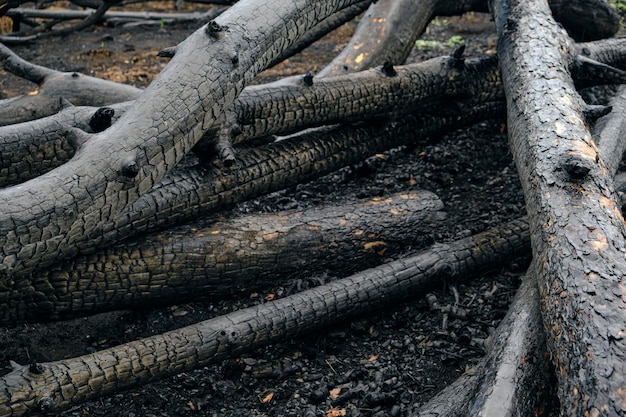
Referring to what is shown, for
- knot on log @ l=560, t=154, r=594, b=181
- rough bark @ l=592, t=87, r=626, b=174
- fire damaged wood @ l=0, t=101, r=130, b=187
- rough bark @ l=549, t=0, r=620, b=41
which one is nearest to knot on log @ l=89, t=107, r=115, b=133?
fire damaged wood @ l=0, t=101, r=130, b=187

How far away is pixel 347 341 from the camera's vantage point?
4234mm

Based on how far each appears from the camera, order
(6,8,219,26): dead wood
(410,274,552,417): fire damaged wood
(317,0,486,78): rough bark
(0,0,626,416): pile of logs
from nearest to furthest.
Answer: (410,274,552,417): fire damaged wood → (0,0,626,416): pile of logs → (317,0,486,78): rough bark → (6,8,219,26): dead wood

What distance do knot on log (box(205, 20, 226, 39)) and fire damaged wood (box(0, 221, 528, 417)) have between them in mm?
1532

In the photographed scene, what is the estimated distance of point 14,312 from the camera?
377cm

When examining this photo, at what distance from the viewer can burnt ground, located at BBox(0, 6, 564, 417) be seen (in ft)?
12.4

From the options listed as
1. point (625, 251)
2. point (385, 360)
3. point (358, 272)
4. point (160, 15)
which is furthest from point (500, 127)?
point (160, 15)

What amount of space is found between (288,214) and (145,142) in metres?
1.47

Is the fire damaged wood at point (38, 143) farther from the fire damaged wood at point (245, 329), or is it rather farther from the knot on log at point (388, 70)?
the knot on log at point (388, 70)

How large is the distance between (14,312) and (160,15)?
21.8ft

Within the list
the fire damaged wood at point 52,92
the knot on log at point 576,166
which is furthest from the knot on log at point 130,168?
the knot on log at point 576,166

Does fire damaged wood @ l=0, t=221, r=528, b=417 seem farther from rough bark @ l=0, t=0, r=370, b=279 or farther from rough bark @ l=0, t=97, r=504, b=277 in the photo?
rough bark @ l=0, t=97, r=504, b=277

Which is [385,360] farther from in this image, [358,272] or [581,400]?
[581,400]

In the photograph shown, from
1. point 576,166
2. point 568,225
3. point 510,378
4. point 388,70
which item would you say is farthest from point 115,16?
point 510,378

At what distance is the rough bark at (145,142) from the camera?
2.98 metres
